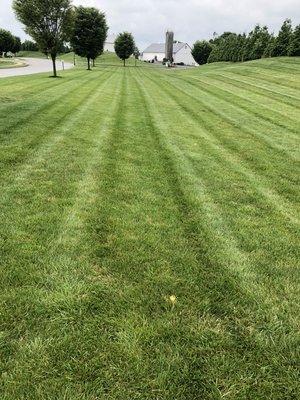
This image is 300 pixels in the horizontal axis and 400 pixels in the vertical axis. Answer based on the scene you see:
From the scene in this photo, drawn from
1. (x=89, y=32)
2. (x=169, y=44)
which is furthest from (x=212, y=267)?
(x=169, y=44)

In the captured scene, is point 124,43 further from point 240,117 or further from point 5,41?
point 240,117

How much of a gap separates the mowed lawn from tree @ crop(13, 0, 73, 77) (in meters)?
27.5

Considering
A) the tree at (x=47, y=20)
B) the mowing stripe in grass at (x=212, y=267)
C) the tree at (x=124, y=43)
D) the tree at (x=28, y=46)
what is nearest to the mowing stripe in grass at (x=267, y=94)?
the mowing stripe in grass at (x=212, y=267)

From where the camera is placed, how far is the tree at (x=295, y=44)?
1733 inches

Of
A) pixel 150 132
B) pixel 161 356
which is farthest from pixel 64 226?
pixel 150 132

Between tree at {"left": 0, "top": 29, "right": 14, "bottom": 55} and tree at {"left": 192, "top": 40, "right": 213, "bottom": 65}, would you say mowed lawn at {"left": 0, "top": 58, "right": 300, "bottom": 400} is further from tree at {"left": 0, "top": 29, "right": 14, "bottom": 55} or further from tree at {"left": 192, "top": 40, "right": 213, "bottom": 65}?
tree at {"left": 0, "top": 29, "right": 14, "bottom": 55}

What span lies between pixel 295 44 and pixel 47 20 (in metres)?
29.5

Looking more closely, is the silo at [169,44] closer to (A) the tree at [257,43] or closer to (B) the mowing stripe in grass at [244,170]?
(A) the tree at [257,43]

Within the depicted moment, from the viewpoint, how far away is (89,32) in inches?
2213

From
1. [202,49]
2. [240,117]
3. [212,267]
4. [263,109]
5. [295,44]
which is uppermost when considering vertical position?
[202,49]

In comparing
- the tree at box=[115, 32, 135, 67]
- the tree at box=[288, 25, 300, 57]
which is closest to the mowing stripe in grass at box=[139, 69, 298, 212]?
the tree at box=[288, 25, 300, 57]

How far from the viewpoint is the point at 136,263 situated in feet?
16.1

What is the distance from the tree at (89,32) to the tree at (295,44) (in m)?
28.3

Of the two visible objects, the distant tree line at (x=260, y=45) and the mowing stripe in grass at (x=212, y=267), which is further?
the distant tree line at (x=260, y=45)
